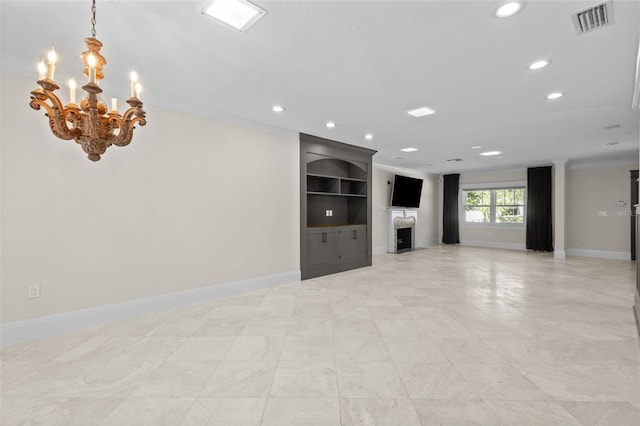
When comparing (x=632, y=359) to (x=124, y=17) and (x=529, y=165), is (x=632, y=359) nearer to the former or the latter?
(x=124, y=17)

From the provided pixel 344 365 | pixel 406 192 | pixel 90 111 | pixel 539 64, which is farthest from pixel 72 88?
pixel 406 192

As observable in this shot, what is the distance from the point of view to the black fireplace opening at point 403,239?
9.21 metres

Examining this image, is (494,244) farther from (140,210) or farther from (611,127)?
(140,210)

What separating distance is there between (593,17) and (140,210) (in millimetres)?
4587

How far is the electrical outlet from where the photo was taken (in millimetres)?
2896

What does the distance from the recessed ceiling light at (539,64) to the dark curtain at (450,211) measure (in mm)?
8132

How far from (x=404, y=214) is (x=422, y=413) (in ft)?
Answer: 25.1

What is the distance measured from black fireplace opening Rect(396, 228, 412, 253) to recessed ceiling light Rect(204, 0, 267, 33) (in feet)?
25.7

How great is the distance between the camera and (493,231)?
9953mm

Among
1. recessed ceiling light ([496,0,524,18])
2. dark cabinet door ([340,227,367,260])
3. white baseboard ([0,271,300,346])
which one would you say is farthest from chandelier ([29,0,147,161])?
dark cabinet door ([340,227,367,260])

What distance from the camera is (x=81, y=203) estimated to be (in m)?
3.19

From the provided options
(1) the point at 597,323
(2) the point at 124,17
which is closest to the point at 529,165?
(1) the point at 597,323

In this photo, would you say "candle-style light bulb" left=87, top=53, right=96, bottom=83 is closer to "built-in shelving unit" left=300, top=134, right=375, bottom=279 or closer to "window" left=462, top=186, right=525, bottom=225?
"built-in shelving unit" left=300, top=134, right=375, bottom=279

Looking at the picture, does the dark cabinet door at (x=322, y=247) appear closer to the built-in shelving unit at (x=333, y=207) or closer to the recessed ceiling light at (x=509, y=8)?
the built-in shelving unit at (x=333, y=207)
